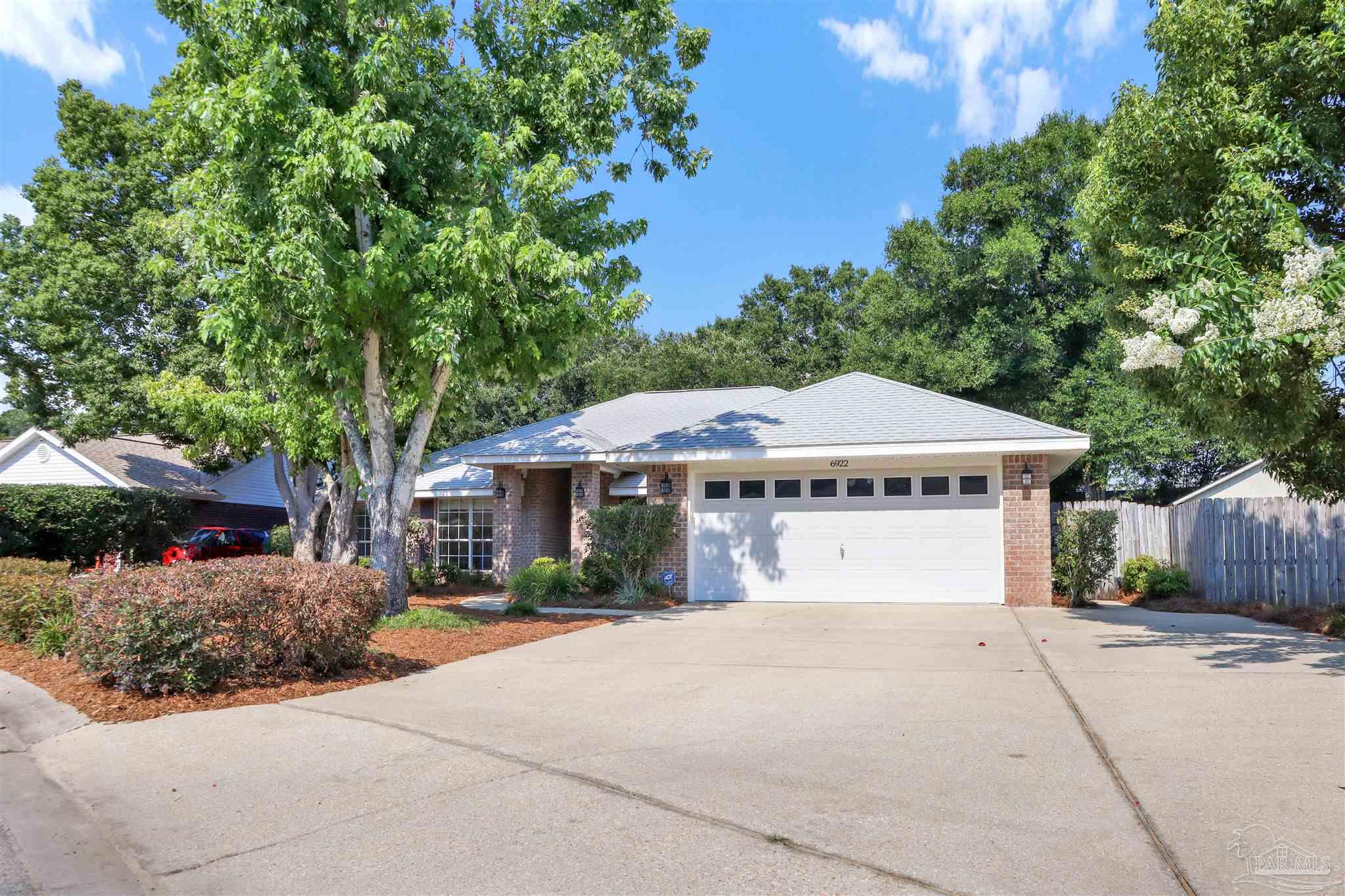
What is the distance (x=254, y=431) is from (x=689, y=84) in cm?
1119

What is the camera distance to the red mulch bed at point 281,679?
6.75 meters

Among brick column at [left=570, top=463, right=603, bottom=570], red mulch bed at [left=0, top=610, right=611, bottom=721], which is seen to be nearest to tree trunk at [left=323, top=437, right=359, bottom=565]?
brick column at [left=570, top=463, right=603, bottom=570]

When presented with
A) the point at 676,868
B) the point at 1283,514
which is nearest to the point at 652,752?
the point at 676,868

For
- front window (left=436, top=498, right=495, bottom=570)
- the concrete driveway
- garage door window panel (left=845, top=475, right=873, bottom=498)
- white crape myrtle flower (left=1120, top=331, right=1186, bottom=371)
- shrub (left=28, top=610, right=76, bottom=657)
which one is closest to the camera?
the concrete driveway

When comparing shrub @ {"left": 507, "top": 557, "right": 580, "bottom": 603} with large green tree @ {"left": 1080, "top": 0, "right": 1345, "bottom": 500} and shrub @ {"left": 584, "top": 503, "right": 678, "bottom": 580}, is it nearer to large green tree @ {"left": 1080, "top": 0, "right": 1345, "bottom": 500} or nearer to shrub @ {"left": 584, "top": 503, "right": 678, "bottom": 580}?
shrub @ {"left": 584, "top": 503, "right": 678, "bottom": 580}

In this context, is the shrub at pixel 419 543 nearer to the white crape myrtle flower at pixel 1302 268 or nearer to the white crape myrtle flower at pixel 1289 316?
the white crape myrtle flower at pixel 1289 316

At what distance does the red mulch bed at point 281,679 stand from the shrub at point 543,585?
322 centimetres

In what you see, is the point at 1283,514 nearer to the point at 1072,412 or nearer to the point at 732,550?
the point at 732,550

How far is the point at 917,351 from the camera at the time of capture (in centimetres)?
2742

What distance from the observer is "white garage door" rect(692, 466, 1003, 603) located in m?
14.8

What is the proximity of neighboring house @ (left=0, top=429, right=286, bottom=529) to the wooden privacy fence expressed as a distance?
2530 cm

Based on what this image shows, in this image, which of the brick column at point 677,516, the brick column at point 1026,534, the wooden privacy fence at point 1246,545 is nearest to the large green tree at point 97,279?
the brick column at point 677,516

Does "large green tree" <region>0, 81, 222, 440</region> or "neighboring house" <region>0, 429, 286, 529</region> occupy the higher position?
"large green tree" <region>0, 81, 222, 440</region>

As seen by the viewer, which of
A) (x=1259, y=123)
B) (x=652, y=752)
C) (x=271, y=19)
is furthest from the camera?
(x=271, y=19)
